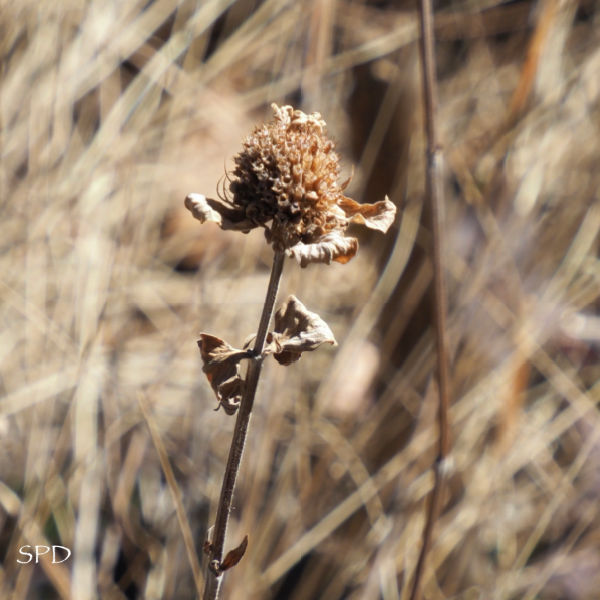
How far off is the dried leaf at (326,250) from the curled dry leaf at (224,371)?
0.31 feet

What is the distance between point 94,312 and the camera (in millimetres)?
1331

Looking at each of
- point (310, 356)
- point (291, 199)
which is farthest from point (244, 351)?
point (310, 356)

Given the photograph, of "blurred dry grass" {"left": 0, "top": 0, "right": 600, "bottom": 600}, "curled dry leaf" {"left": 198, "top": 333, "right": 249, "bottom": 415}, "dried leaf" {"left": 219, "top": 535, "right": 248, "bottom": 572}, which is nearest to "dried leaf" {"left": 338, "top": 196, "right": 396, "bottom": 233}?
"curled dry leaf" {"left": 198, "top": 333, "right": 249, "bottom": 415}

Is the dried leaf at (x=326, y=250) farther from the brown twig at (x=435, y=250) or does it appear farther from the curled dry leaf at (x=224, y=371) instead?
Answer: the brown twig at (x=435, y=250)

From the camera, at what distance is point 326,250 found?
1.85 feet

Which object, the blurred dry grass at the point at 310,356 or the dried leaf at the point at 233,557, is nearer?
the dried leaf at the point at 233,557

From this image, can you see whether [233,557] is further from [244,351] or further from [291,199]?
[291,199]

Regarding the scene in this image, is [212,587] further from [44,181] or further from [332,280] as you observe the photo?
[332,280]

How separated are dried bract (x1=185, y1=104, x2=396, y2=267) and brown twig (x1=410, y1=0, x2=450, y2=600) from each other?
165mm

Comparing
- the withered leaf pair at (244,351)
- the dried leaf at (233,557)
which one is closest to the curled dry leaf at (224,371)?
the withered leaf pair at (244,351)

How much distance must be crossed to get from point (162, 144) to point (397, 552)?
0.82m

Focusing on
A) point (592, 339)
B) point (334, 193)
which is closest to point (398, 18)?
point (592, 339)

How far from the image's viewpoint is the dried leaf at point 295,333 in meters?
0.59

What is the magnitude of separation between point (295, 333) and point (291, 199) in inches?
4.3
